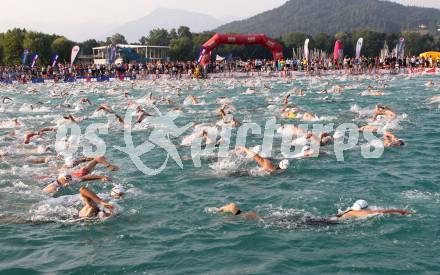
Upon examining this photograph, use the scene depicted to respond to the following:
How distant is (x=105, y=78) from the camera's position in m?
52.0

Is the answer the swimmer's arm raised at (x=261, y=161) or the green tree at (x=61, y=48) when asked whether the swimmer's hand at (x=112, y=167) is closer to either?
the swimmer's arm raised at (x=261, y=161)

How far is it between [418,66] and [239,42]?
18.6 metres

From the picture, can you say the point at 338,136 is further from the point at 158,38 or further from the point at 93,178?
the point at 158,38

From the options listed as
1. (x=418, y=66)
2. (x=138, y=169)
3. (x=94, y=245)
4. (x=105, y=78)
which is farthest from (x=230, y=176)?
(x=418, y=66)

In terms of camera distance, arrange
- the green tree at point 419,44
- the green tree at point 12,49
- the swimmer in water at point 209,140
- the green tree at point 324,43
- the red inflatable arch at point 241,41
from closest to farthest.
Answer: the swimmer in water at point 209,140 < the red inflatable arch at point 241,41 < the green tree at point 12,49 < the green tree at point 324,43 < the green tree at point 419,44

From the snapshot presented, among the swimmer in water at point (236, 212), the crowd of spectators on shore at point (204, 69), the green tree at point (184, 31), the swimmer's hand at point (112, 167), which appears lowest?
the swimmer in water at point (236, 212)

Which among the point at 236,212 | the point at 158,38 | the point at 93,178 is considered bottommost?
the point at 236,212

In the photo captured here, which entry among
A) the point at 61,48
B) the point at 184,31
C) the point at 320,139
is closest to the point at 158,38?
the point at 184,31

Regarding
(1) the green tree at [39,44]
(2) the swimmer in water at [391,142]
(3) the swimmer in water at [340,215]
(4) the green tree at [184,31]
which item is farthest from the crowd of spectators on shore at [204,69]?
(4) the green tree at [184,31]

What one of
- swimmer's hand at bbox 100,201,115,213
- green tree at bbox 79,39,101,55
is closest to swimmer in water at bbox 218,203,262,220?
swimmer's hand at bbox 100,201,115,213

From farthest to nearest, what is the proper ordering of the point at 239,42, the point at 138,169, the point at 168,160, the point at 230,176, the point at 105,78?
the point at 239,42, the point at 105,78, the point at 168,160, the point at 138,169, the point at 230,176

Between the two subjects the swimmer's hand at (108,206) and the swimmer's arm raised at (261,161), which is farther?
the swimmer's arm raised at (261,161)

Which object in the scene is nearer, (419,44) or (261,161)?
(261,161)

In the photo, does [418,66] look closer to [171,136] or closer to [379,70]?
[379,70]
